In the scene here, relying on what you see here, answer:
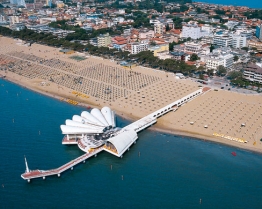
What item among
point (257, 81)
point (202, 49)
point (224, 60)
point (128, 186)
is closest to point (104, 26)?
point (202, 49)

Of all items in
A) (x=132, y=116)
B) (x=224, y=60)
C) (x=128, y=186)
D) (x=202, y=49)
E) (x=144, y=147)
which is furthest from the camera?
(x=202, y=49)

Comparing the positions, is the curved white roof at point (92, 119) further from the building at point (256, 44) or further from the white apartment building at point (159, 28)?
the white apartment building at point (159, 28)

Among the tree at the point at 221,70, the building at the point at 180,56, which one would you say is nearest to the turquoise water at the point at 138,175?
the tree at the point at 221,70

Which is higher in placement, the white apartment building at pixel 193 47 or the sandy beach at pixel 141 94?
the white apartment building at pixel 193 47

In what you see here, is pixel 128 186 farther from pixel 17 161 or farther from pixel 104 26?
pixel 104 26

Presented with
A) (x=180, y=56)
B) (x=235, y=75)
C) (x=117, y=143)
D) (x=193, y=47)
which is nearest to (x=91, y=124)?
(x=117, y=143)

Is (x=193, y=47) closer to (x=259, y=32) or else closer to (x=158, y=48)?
(x=158, y=48)
